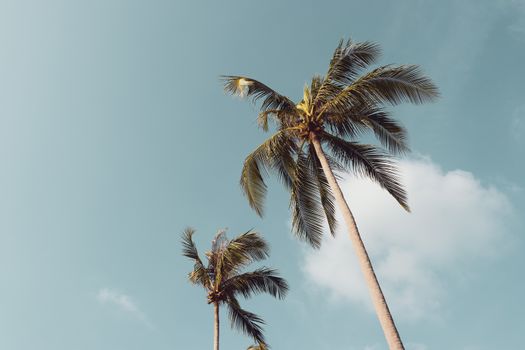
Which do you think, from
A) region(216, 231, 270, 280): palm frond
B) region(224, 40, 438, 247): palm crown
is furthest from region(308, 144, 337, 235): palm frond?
region(216, 231, 270, 280): palm frond

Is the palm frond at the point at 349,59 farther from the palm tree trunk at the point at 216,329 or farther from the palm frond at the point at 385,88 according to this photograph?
the palm tree trunk at the point at 216,329

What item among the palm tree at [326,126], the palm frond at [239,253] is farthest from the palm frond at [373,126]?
the palm frond at [239,253]

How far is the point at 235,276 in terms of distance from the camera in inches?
726

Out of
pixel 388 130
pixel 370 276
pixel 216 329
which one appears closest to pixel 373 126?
pixel 388 130

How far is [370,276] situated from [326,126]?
5797 millimetres

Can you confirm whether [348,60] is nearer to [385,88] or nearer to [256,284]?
[385,88]

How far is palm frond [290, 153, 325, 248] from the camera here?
13797 mm

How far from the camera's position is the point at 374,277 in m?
9.52

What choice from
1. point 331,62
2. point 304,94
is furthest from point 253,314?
point 331,62

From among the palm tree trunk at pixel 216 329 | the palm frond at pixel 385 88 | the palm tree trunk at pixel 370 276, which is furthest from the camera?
the palm tree trunk at pixel 216 329

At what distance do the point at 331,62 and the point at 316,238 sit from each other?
20.3 ft

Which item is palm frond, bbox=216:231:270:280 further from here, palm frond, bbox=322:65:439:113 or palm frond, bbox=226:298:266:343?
palm frond, bbox=322:65:439:113

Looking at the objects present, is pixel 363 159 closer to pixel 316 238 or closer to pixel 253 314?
pixel 316 238

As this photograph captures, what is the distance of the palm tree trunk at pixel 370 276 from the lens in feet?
27.7
